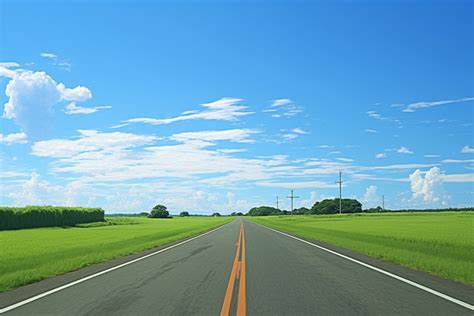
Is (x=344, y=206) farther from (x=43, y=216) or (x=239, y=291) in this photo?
(x=239, y=291)

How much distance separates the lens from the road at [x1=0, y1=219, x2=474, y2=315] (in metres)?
8.35

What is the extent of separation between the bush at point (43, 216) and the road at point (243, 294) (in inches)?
2315

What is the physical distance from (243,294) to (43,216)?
243 feet

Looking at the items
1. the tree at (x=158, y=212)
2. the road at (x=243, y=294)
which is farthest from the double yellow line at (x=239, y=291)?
the tree at (x=158, y=212)

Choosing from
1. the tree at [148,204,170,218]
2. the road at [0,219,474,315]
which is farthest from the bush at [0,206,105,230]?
the tree at [148,204,170,218]

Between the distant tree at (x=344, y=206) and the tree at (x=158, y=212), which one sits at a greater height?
the distant tree at (x=344, y=206)

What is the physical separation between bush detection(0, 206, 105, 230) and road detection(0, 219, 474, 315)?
193 ft

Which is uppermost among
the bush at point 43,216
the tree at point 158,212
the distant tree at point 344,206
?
the distant tree at point 344,206

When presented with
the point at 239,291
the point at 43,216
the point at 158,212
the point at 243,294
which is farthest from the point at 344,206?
the point at 243,294

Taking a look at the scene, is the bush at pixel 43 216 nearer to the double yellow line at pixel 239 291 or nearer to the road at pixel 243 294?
the road at pixel 243 294

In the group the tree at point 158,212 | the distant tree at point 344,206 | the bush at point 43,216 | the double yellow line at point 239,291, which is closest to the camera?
the double yellow line at point 239,291

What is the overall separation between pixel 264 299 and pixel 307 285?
2.13 metres

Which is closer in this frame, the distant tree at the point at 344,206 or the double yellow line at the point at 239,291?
the double yellow line at the point at 239,291

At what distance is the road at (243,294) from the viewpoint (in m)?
8.35
